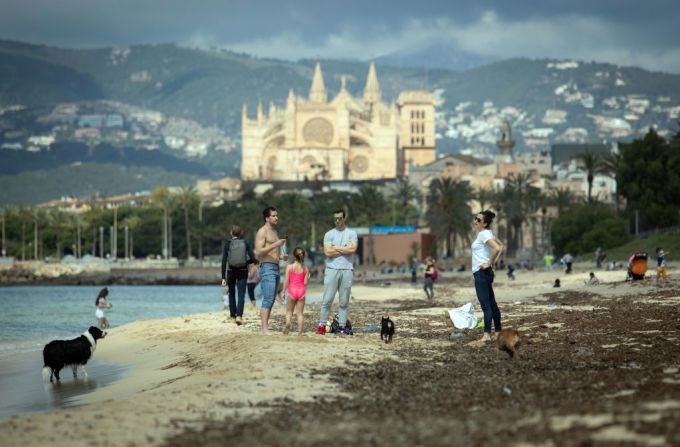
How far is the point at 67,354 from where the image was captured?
20.2 m

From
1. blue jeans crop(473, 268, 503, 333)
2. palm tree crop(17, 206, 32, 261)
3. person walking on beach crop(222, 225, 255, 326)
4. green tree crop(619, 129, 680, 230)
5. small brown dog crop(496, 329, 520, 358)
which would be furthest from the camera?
palm tree crop(17, 206, 32, 261)

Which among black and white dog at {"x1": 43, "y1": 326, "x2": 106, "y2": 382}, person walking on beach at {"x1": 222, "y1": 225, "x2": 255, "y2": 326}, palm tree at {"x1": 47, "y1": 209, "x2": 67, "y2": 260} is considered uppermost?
Answer: palm tree at {"x1": 47, "y1": 209, "x2": 67, "y2": 260}

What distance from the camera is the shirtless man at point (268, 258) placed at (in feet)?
65.9

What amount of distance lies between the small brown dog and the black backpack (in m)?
6.30

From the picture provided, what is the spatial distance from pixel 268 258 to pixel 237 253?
201 centimetres

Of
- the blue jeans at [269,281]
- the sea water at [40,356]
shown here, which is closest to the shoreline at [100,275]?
the sea water at [40,356]

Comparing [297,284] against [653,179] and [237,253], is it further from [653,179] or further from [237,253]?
[653,179]

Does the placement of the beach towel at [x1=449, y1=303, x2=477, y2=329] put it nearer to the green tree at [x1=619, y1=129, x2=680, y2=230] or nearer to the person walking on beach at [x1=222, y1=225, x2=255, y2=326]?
the person walking on beach at [x1=222, y1=225, x2=255, y2=326]

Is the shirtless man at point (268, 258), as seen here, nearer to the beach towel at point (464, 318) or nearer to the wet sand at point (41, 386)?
the wet sand at point (41, 386)

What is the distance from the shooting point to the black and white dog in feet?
65.9

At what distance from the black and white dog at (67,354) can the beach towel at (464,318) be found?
20.5 feet

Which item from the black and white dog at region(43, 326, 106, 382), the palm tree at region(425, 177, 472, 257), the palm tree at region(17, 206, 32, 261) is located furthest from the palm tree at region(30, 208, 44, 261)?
the black and white dog at region(43, 326, 106, 382)

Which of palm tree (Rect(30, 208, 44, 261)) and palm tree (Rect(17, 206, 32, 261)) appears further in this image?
palm tree (Rect(17, 206, 32, 261))

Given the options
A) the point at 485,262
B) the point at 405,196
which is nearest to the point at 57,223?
the point at 405,196
